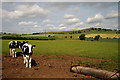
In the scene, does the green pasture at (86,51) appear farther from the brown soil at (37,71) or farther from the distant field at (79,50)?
the brown soil at (37,71)

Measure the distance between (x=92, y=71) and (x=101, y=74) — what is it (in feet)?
2.16

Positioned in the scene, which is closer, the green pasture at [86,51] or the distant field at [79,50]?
the green pasture at [86,51]

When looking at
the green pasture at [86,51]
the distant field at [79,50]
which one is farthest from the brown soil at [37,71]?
the distant field at [79,50]

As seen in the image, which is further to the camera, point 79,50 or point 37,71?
point 79,50

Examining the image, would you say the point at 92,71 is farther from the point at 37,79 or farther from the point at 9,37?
the point at 9,37

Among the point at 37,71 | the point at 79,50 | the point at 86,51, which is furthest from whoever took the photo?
the point at 79,50

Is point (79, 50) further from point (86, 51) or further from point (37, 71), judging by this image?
point (37, 71)

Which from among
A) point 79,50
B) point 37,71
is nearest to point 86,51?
point 79,50

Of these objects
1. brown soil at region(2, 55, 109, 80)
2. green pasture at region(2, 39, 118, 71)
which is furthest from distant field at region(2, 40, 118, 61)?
brown soil at region(2, 55, 109, 80)

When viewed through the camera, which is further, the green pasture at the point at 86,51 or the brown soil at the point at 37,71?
the green pasture at the point at 86,51

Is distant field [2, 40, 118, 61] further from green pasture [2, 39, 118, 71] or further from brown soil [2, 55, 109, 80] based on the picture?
brown soil [2, 55, 109, 80]

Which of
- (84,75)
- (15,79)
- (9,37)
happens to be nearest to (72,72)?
(84,75)

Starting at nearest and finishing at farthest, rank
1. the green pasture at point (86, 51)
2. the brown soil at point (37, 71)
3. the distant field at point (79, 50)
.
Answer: the brown soil at point (37, 71)
the green pasture at point (86, 51)
the distant field at point (79, 50)

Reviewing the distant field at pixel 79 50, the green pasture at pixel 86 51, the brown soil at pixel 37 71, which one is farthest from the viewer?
the distant field at pixel 79 50
